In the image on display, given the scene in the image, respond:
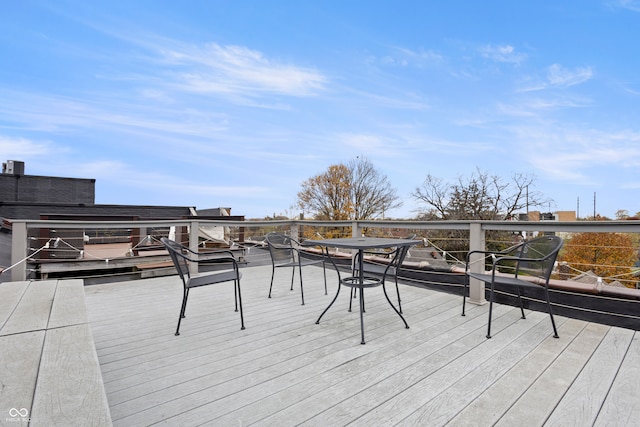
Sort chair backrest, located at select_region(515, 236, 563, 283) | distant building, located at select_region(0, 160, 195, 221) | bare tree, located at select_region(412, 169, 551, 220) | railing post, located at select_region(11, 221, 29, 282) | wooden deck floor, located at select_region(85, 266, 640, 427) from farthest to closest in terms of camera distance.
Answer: bare tree, located at select_region(412, 169, 551, 220) < distant building, located at select_region(0, 160, 195, 221) < railing post, located at select_region(11, 221, 29, 282) < chair backrest, located at select_region(515, 236, 563, 283) < wooden deck floor, located at select_region(85, 266, 640, 427)

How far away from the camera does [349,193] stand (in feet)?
65.6

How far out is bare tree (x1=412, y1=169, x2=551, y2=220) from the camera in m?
15.0

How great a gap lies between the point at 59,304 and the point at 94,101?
11.2 meters

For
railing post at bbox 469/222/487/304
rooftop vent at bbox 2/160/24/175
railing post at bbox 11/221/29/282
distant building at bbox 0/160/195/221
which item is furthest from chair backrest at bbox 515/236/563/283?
rooftop vent at bbox 2/160/24/175

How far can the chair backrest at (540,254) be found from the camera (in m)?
2.27

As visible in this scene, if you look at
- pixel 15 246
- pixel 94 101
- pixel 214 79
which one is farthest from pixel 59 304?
pixel 94 101

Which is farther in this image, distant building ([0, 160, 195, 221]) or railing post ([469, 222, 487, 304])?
distant building ([0, 160, 195, 221])

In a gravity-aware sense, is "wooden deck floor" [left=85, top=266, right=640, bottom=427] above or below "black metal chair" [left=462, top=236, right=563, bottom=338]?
below

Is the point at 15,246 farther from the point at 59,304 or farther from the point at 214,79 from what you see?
the point at 214,79

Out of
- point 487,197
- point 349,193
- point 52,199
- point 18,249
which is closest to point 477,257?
point 18,249

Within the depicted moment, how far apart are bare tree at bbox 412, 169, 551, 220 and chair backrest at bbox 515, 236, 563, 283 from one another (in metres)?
13.1

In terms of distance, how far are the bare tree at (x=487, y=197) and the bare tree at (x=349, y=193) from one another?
4468 mm

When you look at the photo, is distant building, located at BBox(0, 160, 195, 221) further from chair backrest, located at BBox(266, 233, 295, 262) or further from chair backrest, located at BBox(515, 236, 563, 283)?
chair backrest, located at BBox(515, 236, 563, 283)

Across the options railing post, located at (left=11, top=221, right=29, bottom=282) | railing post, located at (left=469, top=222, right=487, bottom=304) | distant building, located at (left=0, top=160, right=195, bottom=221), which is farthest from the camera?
distant building, located at (left=0, top=160, right=195, bottom=221)
